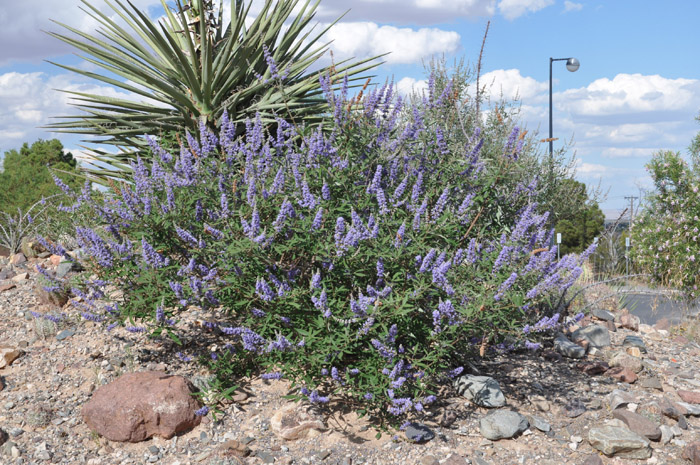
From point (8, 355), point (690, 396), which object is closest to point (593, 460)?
point (690, 396)

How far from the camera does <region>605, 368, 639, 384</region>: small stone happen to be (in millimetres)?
5828

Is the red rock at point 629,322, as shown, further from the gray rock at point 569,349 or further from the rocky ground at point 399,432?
the gray rock at point 569,349

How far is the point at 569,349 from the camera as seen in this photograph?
20.7ft

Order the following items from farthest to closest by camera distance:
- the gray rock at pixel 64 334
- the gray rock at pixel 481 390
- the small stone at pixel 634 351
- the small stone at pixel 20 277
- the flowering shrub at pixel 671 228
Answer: the flowering shrub at pixel 671 228 < the small stone at pixel 20 277 < the small stone at pixel 634 351 < the gray rock at pixel 64 334 < the gray rock at pixel 481 390

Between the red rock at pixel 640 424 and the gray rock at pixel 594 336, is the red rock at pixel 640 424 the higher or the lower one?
the lower one

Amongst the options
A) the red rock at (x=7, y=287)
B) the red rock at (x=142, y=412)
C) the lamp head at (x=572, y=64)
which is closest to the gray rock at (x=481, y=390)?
the red rock at (x=142, y=412)

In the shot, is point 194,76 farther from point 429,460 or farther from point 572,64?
point 572,64

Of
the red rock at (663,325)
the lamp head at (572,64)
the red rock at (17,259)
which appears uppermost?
the lamp head at (572,64)

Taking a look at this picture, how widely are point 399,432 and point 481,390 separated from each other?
2.77 feet

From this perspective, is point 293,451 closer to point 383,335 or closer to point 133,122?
point 383,335

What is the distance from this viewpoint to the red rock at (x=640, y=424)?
4.81 m

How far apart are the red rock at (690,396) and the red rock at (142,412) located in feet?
15.3

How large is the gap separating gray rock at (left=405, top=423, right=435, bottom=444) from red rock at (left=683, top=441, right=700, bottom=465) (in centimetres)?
208

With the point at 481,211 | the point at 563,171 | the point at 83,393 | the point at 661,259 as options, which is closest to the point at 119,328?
the point at 83,393
